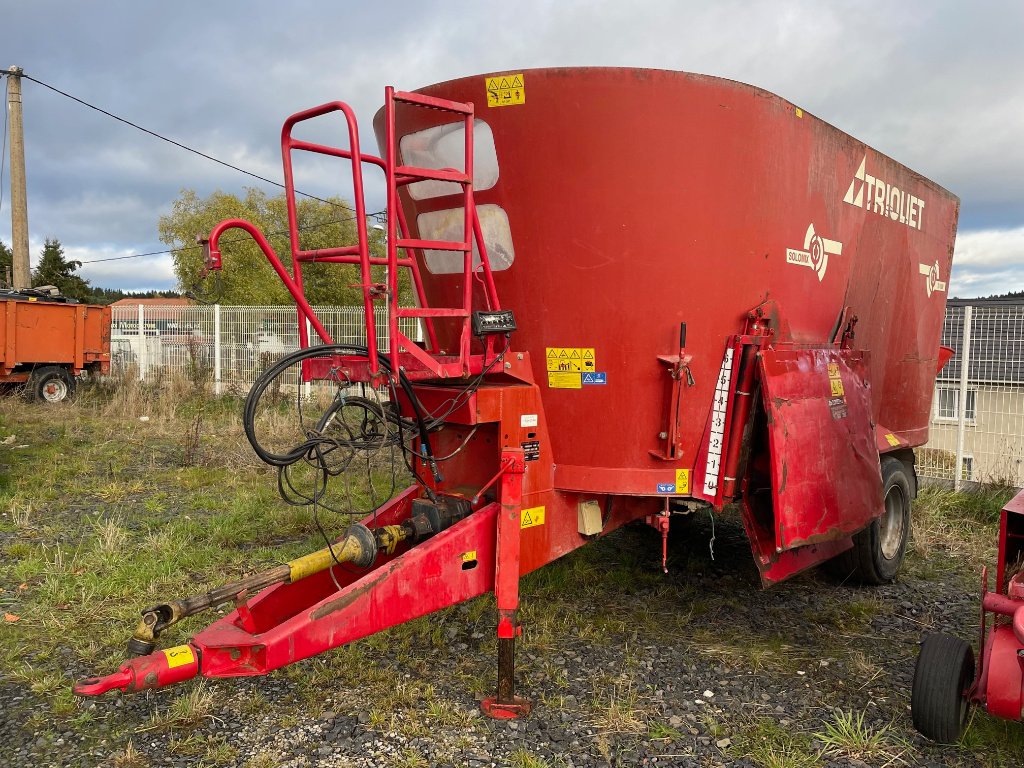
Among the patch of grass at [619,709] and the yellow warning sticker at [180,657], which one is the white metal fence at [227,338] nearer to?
the patch of grass at [619,709]

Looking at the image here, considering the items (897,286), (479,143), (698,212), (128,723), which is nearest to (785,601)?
(897,286)

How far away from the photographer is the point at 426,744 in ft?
9.86

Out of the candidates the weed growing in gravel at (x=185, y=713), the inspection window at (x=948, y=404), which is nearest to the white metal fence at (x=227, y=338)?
the inspection window at (x=948, y=404)

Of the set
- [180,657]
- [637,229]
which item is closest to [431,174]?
[637,229]

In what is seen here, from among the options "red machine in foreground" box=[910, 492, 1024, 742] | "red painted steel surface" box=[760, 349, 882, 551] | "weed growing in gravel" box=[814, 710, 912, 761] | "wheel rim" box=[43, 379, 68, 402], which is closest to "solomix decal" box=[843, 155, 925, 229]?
"red painted steel surface" box=[760, 349, 882, 551]

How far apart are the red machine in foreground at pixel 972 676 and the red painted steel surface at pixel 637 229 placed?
1292 millimetres

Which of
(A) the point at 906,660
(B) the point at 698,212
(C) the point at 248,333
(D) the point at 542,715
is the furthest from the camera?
(C) the point at 248,333

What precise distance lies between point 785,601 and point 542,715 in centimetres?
216

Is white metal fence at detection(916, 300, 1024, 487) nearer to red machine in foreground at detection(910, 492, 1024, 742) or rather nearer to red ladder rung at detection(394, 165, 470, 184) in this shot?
red machine in foreground at detection(910, 492, 1024, 742)

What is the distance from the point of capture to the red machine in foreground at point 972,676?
2.73 meters

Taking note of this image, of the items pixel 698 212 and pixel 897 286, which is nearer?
pixel 698 212

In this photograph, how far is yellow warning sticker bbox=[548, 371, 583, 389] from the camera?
144 inches

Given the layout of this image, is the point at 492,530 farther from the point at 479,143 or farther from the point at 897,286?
the point at 897,286

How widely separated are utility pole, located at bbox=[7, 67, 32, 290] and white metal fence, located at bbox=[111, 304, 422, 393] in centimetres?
241
